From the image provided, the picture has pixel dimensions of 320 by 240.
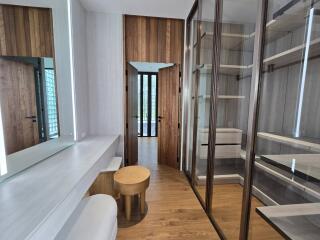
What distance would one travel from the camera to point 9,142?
1245 mm

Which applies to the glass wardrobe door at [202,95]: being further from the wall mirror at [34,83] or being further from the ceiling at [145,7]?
the wall mirror at [34,83]

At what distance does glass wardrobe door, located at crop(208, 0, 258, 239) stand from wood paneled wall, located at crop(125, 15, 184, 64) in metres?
1.23

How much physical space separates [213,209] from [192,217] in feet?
0.96

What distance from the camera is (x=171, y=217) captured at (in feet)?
6.56

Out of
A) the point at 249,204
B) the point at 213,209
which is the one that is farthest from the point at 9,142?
the point at 213,209

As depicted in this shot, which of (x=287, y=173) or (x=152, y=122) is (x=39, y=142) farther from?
(x=152, y=122)

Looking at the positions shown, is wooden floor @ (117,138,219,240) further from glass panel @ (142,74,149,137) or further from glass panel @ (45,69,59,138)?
glass panel @ (142,74,149,137)

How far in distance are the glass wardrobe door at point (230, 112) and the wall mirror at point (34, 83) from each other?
77.2 inches

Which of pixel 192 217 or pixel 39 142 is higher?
pixel 39 142

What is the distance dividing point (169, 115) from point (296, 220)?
2590mm

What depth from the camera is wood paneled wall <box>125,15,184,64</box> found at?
307 centimetres

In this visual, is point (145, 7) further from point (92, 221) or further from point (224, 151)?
point (92, 221)

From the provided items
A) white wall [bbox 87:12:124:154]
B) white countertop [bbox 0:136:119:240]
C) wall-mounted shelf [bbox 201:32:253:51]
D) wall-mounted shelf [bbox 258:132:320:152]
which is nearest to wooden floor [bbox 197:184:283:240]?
wall-mounted shelf [bbox 258:132:320:152]

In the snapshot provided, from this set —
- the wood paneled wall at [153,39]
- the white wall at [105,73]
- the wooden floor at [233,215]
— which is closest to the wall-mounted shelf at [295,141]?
the wooden floor at [233,215]
